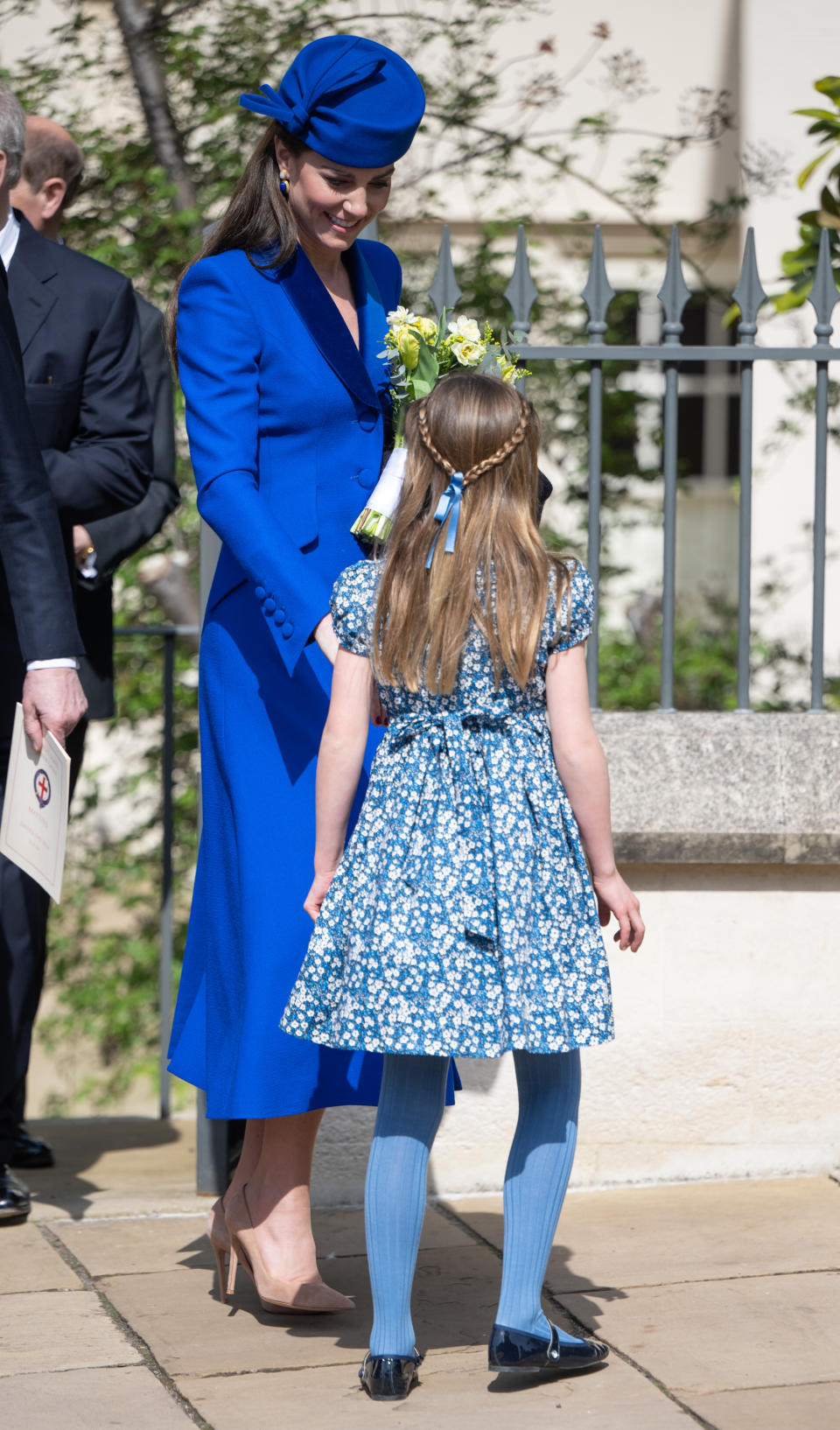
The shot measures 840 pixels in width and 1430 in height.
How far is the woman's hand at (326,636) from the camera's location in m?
2.67

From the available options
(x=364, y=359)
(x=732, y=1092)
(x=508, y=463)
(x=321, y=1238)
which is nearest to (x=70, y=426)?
(x=364, y=359)

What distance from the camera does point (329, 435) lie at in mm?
2902

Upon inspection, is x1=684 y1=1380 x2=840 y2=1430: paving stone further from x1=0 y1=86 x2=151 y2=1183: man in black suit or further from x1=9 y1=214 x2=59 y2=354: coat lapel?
x1=9 y1=214 x2=59 y2=354: coat lapel

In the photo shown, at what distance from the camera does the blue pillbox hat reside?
8.93ft

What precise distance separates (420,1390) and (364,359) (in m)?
1.69

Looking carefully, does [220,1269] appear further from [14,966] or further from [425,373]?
[425,373]

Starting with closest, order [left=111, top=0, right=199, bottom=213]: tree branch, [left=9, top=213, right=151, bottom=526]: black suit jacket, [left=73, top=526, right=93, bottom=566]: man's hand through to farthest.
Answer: [left=9, top=213, right=151, bottom=526]: black suit jacket
[left=73, top=526, right=93, bottom=566]: man's hand
[left=111, top=0, right=199, bottom=213]: tree branch

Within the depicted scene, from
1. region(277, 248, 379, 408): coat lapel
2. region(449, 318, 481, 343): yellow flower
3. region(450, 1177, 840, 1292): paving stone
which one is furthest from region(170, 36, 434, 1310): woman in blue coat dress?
Answer: region(450, 1177, 840, 1292): paving stone

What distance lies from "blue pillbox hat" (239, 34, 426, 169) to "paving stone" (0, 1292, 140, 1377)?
A: 195 cm

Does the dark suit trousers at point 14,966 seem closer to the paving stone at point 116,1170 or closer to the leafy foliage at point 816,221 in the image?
the paving stone at point 116,1170

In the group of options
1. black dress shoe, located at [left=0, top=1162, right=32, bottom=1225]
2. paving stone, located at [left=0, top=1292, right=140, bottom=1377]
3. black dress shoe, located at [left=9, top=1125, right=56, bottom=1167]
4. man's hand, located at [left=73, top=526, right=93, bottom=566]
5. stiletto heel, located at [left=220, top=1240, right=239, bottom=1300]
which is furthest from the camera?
black dress shoe, located at [left=9, top=1125, right=56, bottom=1167]

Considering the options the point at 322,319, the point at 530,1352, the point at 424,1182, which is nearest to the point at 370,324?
the point at 322,319

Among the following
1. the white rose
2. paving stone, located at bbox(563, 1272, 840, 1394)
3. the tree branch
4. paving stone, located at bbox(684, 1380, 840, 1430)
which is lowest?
paving stone, located at bbox(684, 1380, 840, 1430)

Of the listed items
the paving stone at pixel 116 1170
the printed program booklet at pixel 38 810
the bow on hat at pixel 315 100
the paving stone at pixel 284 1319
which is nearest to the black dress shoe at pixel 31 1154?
the paving stone at pixel 116 1170
